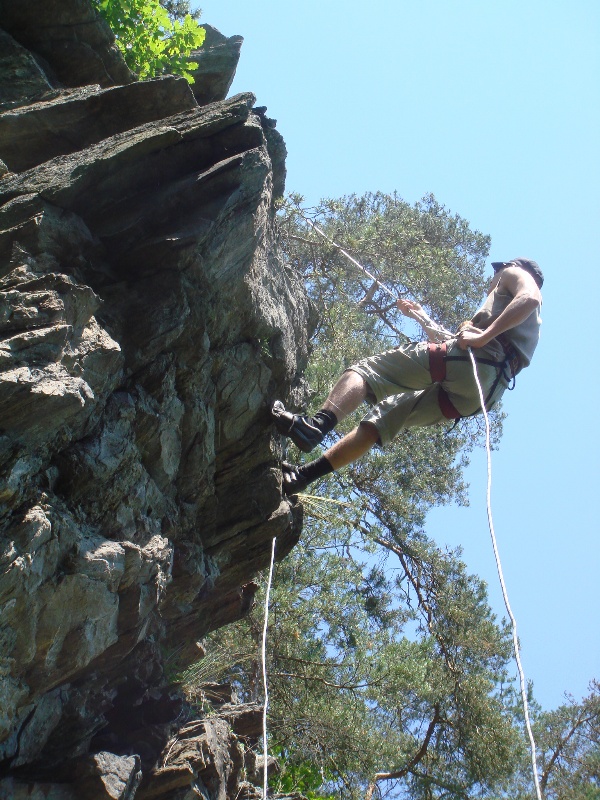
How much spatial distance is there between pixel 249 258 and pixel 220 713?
14.9 ft

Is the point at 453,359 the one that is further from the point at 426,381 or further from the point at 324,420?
the point at 324,420

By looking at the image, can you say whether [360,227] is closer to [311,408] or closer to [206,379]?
[311,408]

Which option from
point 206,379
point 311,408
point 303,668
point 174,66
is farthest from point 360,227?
point 206,379

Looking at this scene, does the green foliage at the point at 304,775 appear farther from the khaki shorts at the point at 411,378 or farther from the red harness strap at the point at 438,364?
the red harness strap at the point at 438,364

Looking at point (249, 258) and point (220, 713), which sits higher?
point (249, 258)

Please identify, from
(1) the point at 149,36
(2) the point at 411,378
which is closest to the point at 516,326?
(2) the point at 411,378

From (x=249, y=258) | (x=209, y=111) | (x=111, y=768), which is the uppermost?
(x=209, y=111)

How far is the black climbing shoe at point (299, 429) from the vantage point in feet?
20.9

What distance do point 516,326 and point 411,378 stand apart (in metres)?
1.12

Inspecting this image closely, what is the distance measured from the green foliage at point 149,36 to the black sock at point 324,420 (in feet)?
14.7

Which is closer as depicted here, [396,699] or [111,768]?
[111,768]

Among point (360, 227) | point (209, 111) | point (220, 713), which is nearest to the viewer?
point (209, 111)

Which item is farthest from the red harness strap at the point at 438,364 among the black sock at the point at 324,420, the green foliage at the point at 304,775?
the green foliage at the point at 304,775

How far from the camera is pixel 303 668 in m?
10.9
